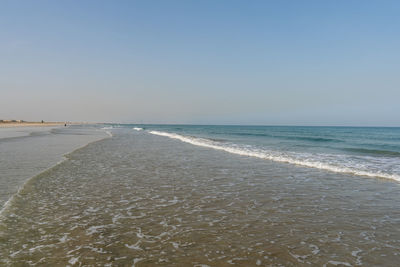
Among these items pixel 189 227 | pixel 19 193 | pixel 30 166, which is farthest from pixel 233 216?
pixel 30 166

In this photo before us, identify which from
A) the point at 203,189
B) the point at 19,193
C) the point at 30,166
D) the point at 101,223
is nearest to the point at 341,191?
the point at 203,189

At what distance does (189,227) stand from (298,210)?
3396mm

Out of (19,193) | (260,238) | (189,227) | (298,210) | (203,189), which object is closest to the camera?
(260,238)

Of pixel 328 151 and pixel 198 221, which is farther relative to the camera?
pixel 328 151

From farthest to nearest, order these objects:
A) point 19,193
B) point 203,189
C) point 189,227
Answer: point 203,189 → point 19,193 → point 189,227

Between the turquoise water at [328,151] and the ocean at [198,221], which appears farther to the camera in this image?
the turquoise water at [328,151]

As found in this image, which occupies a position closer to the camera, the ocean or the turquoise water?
the ocean

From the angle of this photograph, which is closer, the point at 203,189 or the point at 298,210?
the point at 298,210

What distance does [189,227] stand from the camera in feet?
20.8

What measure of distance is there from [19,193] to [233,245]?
24.5ft

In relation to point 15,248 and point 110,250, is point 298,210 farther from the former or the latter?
point 15,248

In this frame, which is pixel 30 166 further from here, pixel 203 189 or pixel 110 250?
pixel 110 250

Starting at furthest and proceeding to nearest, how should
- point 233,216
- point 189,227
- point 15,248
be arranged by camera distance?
1. point 233,216
2. point 189,227
3. point 15,248

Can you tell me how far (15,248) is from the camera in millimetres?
5059
